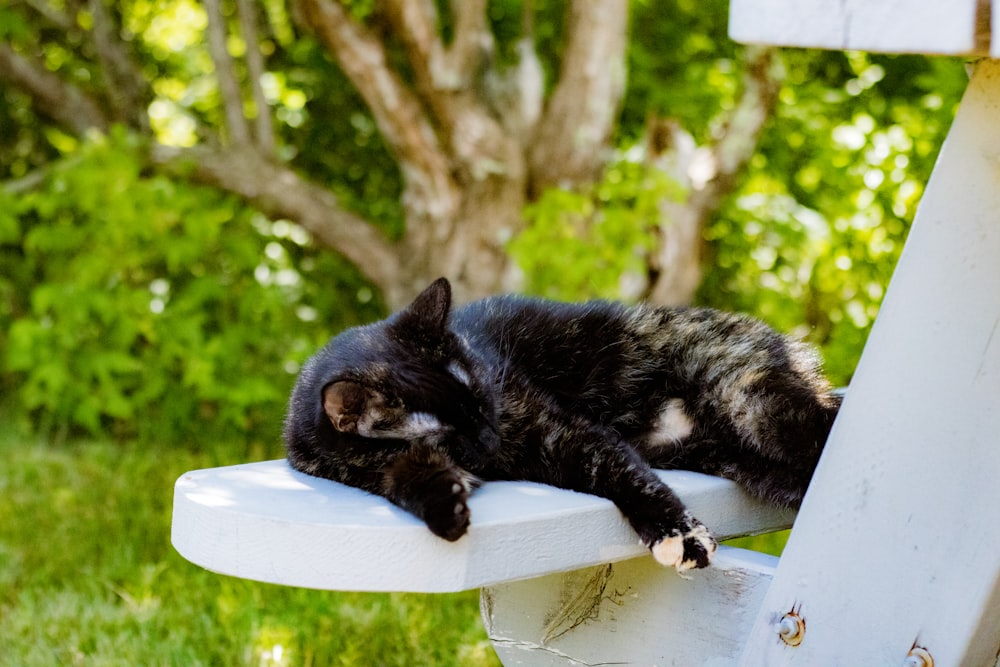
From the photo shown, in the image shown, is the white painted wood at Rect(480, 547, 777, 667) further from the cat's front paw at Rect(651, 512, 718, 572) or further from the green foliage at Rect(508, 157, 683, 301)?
the green foliage at Rect(508, 157, 683, 301)

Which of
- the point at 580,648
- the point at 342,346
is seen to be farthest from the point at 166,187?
the point at 580,648

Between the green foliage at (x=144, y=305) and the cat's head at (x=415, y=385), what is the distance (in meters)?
2.89

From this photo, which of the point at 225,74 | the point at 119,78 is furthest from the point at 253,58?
the point at 119,78

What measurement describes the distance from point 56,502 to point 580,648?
10.1 feet

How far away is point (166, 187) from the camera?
496cm

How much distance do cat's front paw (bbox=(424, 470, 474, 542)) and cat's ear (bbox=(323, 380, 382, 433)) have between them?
373mm

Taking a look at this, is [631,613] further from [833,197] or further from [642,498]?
[833,197]

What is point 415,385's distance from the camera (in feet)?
6.92

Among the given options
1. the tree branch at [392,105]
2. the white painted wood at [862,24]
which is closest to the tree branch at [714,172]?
the tree branch at [392,105]

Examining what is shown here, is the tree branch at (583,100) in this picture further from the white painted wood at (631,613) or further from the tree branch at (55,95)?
the white painted wood at (631,613)

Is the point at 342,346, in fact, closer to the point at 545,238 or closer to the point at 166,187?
the point at 545,238

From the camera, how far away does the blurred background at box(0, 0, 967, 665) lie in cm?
471

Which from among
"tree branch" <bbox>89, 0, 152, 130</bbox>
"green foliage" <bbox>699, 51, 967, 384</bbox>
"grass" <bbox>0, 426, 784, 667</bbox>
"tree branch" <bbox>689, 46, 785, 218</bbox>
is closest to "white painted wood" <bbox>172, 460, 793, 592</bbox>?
"grass" <bbox>0, 426, 784, 667</bbox>

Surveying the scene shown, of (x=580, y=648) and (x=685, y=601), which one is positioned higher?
(x=685, y=601)
